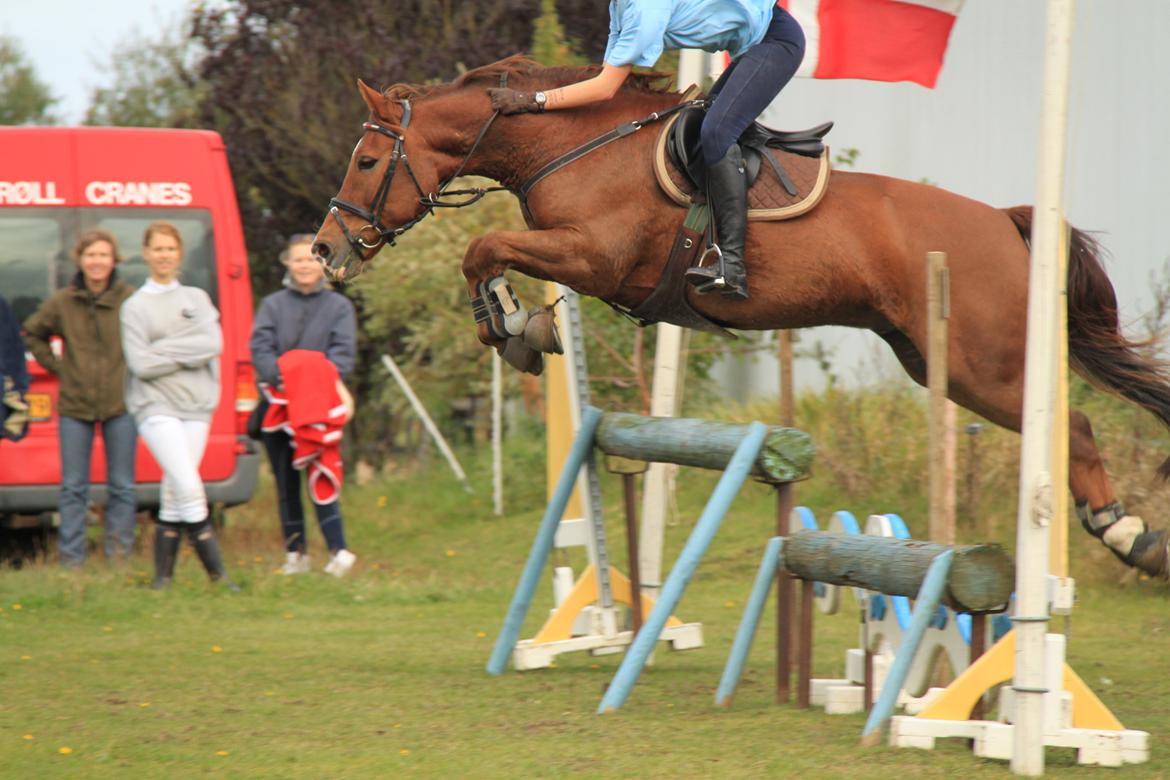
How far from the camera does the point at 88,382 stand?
27.4 ft

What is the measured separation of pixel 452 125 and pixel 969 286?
2.02 metres

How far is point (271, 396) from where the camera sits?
28.5ft

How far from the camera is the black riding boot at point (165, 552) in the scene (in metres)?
7.90

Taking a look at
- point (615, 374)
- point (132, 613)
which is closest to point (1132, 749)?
point (132, 613)

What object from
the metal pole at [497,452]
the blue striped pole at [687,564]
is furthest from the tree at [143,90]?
the blue striped pole at [687,564]

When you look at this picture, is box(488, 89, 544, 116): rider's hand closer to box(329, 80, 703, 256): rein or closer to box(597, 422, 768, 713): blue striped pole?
box(329, 80, 703, 256): rein

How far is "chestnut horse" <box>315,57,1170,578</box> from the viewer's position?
5.47 metres

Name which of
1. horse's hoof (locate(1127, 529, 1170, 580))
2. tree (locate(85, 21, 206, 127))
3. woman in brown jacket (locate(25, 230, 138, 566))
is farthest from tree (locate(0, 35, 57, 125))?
horse's hoof (locate(1127, 529, 1170, 580))

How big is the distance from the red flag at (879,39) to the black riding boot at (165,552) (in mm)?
4044

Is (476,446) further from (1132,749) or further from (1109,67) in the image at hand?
(1132,749)

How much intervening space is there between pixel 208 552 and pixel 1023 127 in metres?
6.29

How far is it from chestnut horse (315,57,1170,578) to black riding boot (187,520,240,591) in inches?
111

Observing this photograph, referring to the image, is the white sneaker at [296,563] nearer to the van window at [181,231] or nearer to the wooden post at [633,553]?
Answer: the van window at [181,231]

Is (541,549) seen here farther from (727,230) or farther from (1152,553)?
(1152,553)
